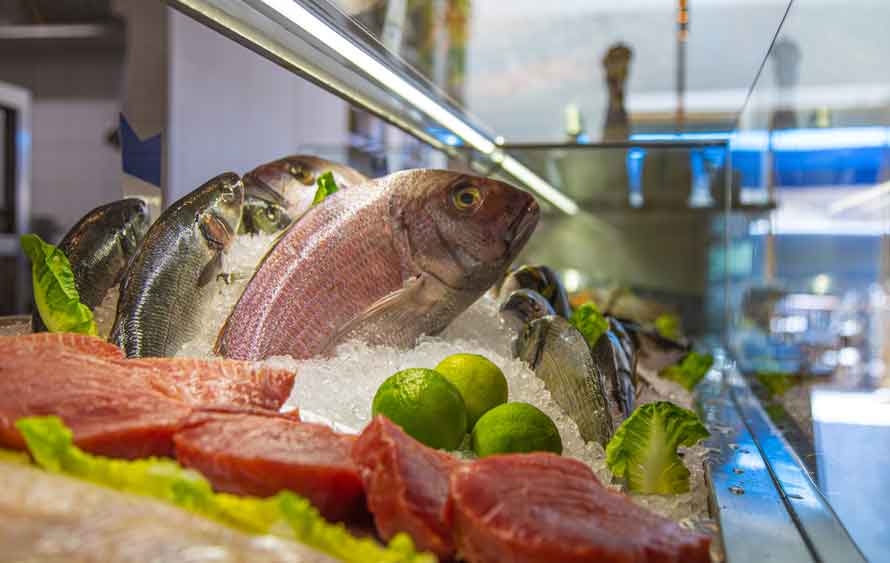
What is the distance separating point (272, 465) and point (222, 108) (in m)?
4.49

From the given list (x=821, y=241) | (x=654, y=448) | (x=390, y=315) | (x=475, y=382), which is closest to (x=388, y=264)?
(x=390, y=315)

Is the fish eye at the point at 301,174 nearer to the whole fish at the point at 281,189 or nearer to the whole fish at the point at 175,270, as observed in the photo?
the whole fish at the point at 281,189

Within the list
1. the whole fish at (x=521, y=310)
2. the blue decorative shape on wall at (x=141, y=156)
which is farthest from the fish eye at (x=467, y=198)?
the blue decorative shape on wall at (x=141, y=156)

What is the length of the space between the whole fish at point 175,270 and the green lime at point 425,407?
18.2 inches

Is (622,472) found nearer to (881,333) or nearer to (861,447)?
(861,447)

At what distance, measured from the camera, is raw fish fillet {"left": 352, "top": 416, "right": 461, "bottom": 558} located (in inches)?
27.5

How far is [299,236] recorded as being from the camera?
1432mm

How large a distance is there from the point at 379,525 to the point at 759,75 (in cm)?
145

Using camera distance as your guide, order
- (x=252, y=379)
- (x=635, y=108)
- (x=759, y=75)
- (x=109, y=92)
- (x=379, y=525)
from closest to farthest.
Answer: (x=379, y=525) < (x=252, y=379) < (x=759, y=75) < (x=109, y=92) < (x=635, y=108)

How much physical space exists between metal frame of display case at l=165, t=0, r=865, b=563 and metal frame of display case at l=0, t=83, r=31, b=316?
292 centimetres

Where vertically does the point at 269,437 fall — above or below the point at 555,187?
below

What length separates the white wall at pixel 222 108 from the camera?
443 cm

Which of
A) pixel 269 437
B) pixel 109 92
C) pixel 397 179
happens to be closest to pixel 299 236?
pixel 397 179

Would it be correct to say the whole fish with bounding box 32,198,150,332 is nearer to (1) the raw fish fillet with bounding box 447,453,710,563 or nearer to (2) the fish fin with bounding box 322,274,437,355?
(2) the fish fin with bounding box 322,274,437,355
